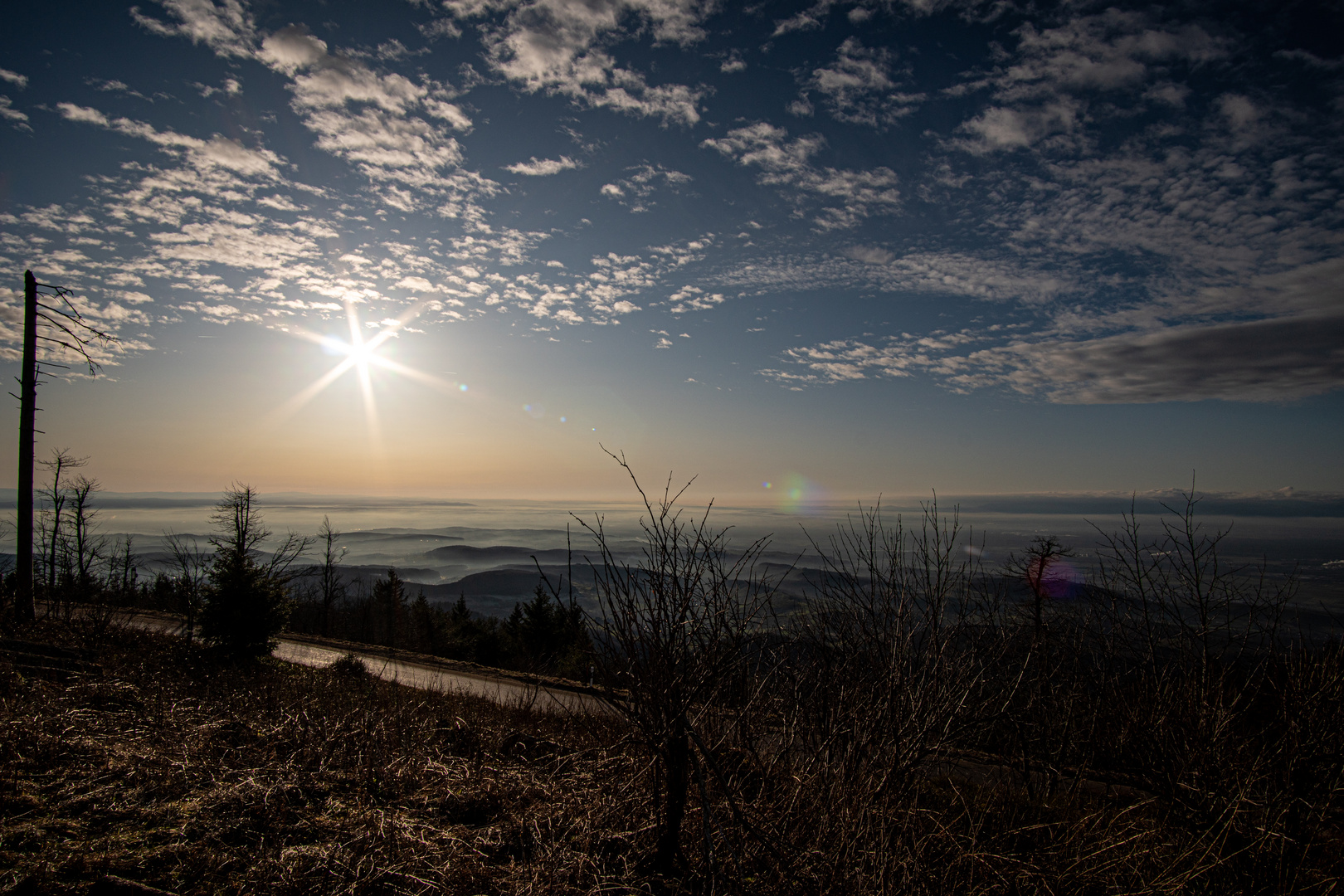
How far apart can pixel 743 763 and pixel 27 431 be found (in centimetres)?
1756

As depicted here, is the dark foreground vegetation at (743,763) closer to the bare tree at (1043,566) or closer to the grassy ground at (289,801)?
the grassy ground at (289,801)

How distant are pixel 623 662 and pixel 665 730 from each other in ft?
1.84

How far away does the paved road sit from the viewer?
1639 centimetres

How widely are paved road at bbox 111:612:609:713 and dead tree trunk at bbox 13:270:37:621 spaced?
266 inches

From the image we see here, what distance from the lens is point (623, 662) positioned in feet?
14.6

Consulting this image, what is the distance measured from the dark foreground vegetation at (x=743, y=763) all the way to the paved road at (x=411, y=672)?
8190 millimetres

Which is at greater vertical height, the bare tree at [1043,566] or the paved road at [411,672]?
the bare tree at [1043,566]

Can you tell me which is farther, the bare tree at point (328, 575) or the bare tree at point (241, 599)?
the bare tree at point (328, 575)

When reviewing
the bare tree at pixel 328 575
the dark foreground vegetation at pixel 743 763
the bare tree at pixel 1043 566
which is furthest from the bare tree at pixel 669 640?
the bare tree at pixel 328 575

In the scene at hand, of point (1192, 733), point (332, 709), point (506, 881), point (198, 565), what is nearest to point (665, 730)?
point (506, 881)

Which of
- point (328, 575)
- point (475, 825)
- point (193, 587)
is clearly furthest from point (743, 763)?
point (328, 575)

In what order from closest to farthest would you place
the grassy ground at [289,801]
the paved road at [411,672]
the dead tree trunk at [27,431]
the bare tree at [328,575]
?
the grassy ground at [289,801] → the dead tree trunk at [27,431] → the paved road at [411,672] → the bare tree at [328,575]

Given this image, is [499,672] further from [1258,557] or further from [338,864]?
[1258,557]

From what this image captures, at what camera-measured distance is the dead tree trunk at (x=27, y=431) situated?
13281mm
